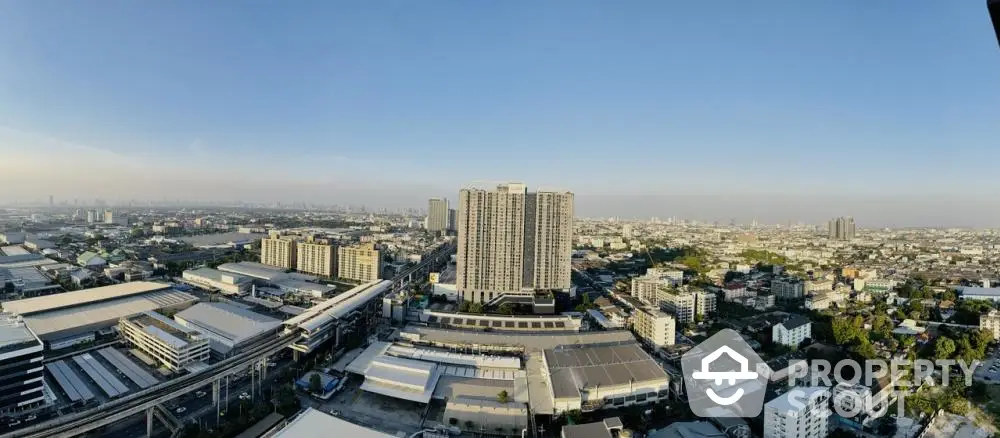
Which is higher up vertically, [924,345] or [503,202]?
[503,202]

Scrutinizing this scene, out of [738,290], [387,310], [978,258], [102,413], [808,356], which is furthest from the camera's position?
[978,258]

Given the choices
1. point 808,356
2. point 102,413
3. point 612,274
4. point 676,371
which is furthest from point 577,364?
point 612,274

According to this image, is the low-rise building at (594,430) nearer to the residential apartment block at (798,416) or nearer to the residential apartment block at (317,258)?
the residential apartment block at (798,416)

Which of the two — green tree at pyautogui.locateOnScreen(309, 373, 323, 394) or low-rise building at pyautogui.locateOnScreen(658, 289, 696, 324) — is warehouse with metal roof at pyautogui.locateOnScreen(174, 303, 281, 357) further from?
low-rise building at pyautogui.locateOnScreen(658, 289, 696, 324)

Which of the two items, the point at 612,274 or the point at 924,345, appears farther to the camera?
the point at 612,274

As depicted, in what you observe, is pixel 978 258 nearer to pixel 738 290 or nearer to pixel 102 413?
pixel 738 290

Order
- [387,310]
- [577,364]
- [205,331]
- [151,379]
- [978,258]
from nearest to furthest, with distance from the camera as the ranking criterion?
[151,379], [577,364], [205,331], [387,310], [978,258]
